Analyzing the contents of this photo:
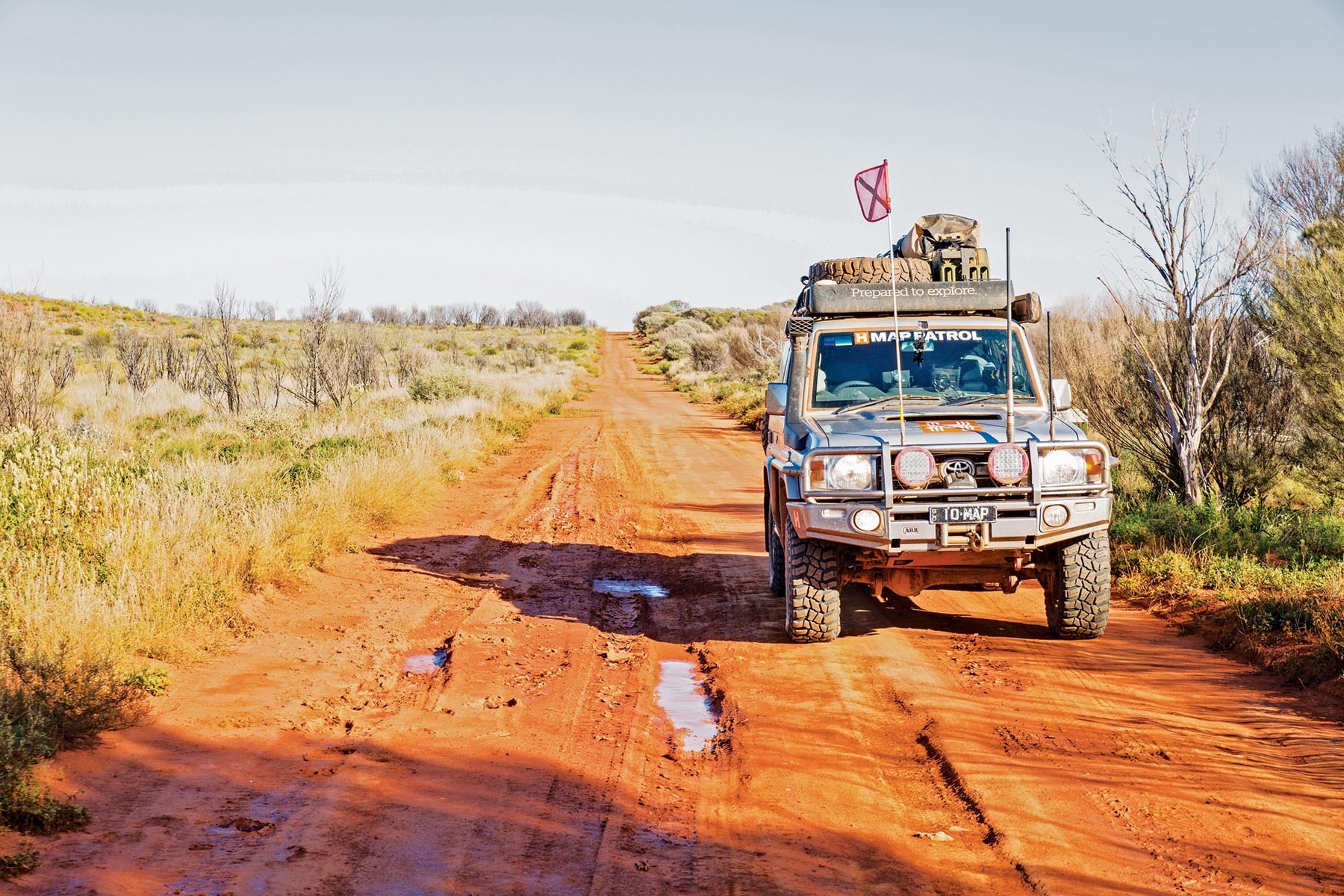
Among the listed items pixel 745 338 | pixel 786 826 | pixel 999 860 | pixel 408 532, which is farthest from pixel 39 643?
pixel 745 338

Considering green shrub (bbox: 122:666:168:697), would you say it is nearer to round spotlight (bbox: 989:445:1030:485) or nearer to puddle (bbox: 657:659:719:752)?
puddle (bbox: 657:659:719:752)

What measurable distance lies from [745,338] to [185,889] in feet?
146

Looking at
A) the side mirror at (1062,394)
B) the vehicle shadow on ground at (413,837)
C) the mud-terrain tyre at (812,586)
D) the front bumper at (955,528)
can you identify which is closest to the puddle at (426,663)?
the vehicle shadow on ground at (413,837)

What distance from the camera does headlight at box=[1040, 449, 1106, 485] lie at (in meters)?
6.71

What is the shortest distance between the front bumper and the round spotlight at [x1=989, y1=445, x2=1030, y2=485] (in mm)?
159

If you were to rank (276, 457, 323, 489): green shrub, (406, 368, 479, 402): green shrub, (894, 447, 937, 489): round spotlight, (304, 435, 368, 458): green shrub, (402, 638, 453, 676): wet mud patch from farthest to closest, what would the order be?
(406, 368, 479, 402): green shrub < (304, 435, 368, 458): green shrub < (276, 457, 323, 489): green shrub < (402, 638, 453, 676): wet mud patch < (894, 447, 937, 489): round spotlight

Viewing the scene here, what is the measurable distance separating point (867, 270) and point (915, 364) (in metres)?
2.04

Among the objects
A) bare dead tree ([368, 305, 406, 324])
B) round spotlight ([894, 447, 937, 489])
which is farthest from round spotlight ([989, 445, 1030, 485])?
bare dead tree ([368, 305, 406, 324])

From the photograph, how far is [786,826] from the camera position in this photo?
4410 mm

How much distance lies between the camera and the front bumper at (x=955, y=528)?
6566mm

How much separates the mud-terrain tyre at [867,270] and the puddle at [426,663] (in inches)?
186

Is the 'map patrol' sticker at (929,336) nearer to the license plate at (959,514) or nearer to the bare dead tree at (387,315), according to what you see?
the license plate at (959,514)

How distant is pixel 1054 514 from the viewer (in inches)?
261

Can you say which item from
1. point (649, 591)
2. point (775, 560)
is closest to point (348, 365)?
point (649, 591)
